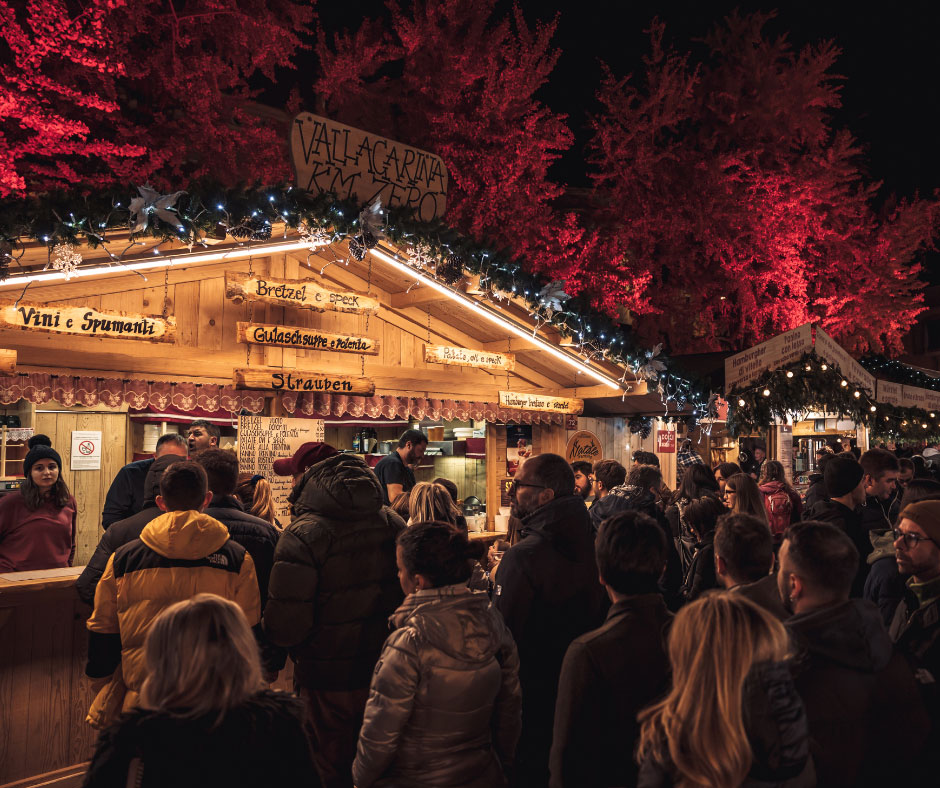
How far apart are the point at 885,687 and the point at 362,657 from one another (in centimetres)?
225

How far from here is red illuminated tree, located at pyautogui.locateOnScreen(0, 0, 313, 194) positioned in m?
13.5

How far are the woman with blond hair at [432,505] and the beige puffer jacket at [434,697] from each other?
5.62ft

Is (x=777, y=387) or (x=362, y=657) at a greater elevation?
(x=777, y=387)

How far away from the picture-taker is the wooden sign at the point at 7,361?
5.76 m

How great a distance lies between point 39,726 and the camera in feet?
14.8

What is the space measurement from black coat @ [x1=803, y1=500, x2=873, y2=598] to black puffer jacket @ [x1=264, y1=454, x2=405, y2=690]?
3411 mm

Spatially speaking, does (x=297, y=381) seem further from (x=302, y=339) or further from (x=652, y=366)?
(x=652, y=366)

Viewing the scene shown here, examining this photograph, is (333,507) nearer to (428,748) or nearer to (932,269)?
(428,748)

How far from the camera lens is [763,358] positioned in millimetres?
9688

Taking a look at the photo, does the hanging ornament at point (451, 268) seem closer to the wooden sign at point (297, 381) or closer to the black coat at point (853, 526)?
the wooden sign at point (297, 381)

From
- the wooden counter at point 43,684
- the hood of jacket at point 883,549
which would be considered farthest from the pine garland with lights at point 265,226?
the hood of jacket at point 883,549

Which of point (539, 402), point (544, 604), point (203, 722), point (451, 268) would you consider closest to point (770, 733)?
point (203, 722)

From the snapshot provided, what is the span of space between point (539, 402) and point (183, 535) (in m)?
6.86

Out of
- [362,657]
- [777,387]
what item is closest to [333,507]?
[362,657]
